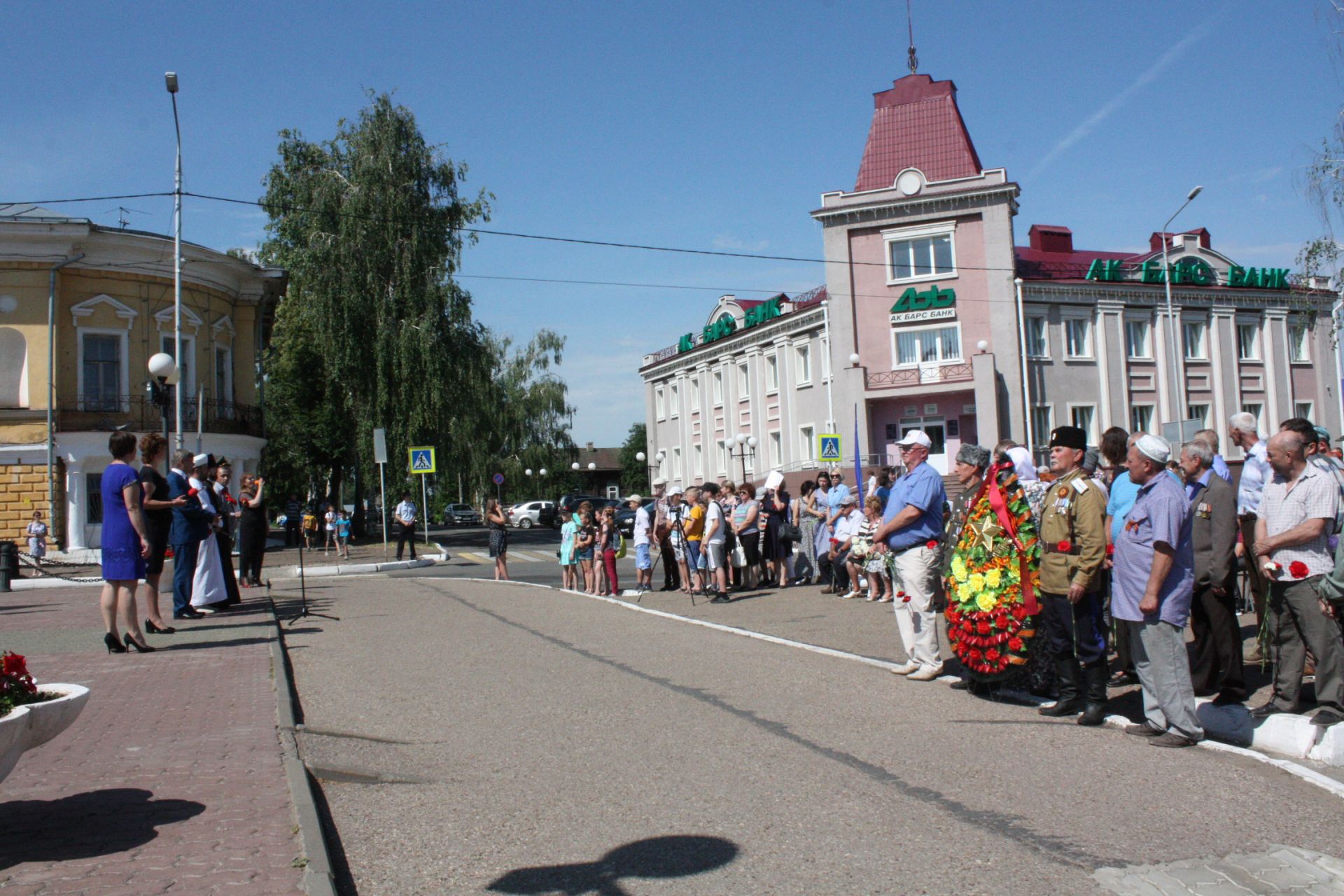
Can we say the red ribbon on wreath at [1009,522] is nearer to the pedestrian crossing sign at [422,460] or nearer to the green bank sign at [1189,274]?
the pedestrian crossing sign at [422,460]

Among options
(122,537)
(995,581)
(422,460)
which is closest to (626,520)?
(422,460)

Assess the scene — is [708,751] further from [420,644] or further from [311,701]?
[420,644]

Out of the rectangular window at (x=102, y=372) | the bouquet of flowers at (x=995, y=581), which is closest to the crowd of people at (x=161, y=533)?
the bouquet of flowers at (x=995, y=581)

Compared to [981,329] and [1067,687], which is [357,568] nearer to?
[1067,687]

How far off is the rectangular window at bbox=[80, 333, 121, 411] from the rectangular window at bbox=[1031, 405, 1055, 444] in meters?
31.9

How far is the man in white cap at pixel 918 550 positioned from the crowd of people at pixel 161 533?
6.34m

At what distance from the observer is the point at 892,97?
4728 centimetres

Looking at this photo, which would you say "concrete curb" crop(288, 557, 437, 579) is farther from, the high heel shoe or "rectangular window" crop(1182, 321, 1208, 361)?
"rectangular window" crop(1182, 321, 1208, 361)

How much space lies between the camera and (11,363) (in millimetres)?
32219

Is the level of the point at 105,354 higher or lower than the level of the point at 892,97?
lower

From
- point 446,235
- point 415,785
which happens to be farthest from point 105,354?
point 415,785

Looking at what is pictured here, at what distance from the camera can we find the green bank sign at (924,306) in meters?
43.7

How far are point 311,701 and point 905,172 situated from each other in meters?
39.9

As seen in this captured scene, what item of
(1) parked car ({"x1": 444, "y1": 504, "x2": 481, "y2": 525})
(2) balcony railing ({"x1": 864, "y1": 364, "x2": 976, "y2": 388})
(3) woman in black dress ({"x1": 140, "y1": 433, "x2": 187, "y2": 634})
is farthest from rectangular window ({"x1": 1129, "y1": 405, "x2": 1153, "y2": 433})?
(1) parked car ({"x1": 444, "y1": 504, "x2": 481, "y2": 525})
